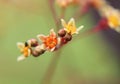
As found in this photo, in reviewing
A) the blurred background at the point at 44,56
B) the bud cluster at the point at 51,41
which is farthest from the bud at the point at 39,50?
the blurred background at the point at 44,56

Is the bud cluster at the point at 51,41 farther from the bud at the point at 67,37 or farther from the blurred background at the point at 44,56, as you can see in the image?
the blurred background at the point at 44,56

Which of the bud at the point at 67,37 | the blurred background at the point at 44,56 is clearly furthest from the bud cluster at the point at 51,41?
the blurred background at the point at 44,56

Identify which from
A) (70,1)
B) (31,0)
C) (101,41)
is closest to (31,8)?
(31,0)

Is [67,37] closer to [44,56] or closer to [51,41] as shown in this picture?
[51,41]

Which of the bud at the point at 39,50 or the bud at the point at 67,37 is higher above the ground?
the bud at the point at 39,50

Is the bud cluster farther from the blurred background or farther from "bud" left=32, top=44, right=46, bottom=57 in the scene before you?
the blurred background

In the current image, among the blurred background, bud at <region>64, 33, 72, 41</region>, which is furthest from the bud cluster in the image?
the blurred background

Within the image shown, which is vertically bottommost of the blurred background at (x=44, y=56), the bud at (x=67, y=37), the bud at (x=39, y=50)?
the bud at (x=67, y=37)

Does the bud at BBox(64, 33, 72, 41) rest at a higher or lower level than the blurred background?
lower

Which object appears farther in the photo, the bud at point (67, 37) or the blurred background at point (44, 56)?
the blurred background at point (44, 56)

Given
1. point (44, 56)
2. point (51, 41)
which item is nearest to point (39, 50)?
point (51, 41)
